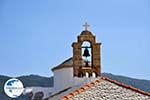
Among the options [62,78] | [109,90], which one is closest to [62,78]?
[62,78]

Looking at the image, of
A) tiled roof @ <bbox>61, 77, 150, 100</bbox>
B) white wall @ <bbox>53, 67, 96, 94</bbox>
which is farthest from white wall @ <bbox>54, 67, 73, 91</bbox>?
tiled roof @ <bbox>61, 77, 150, 100</bbox>

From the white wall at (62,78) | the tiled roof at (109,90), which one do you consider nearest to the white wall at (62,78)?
the white wall at (62,78)

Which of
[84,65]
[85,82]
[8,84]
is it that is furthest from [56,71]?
[85,82]

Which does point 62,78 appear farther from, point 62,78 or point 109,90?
point 109,90

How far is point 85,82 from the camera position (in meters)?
19.4

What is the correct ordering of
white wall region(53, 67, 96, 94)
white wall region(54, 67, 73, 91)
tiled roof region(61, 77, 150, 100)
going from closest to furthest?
1. tiled roof region(61, 77, 150, 100)
2. white wall region(53, 67, 96, 94)
3. white wall region(54, 67, 73, 91)

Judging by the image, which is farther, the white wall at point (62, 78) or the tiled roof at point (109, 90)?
the white wall at point (62, 78)

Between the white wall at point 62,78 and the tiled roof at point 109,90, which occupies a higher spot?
the white wall at point 62,78

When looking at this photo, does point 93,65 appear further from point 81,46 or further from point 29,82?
point 29,82

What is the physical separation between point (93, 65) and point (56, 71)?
6525 millimetres

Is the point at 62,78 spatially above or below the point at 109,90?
above

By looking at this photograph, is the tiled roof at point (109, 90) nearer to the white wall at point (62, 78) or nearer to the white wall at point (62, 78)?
the white wall at point (62, 78)

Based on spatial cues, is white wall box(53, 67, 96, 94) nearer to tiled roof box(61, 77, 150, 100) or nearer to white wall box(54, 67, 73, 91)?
white wall box(54, 67, 73, 91)

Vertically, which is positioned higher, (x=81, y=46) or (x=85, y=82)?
(x=81, y=46)
